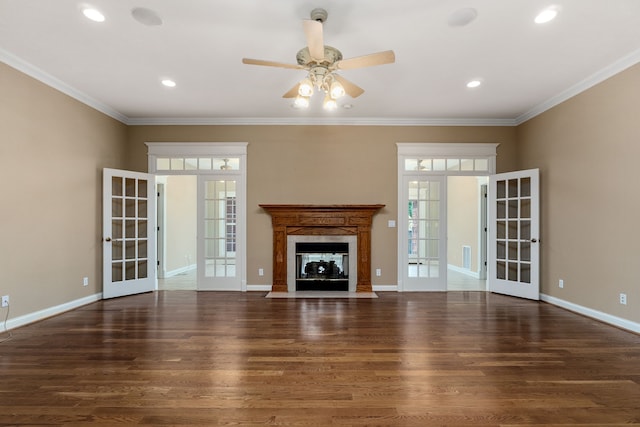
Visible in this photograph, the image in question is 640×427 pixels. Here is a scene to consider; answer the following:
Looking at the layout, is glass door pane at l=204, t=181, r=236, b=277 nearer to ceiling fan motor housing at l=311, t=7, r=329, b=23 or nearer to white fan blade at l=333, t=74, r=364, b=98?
white fan blade at l=333, t=74, r=364, b=98

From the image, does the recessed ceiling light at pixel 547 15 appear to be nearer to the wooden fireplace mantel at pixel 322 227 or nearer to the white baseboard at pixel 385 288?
the wooden fireplace mantel at pixel 322 227

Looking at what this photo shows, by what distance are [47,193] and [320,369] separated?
390 centimetres

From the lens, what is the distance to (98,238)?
4.75 m

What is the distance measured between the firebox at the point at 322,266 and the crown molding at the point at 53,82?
3632 mm

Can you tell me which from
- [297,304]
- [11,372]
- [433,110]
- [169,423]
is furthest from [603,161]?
[11,372]

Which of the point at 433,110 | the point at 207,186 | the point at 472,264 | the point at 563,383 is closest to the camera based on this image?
the point at 563,383

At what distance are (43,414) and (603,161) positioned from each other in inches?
225

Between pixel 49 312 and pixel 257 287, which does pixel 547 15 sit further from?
pixel 49 312

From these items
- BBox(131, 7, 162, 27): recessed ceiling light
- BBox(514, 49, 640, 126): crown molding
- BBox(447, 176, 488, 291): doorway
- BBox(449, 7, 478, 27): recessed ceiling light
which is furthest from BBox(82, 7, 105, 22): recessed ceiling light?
BBox(447, 176, 488, 291): doorway

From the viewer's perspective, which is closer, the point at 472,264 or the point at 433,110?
the point at 433,110

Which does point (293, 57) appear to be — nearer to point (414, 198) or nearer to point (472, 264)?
point (414, 198)

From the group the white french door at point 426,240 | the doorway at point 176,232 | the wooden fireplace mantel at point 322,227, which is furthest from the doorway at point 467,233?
the doorway at point 176,232

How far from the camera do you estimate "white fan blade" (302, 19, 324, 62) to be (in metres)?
2.17

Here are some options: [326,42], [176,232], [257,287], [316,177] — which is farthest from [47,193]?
[326,42]
